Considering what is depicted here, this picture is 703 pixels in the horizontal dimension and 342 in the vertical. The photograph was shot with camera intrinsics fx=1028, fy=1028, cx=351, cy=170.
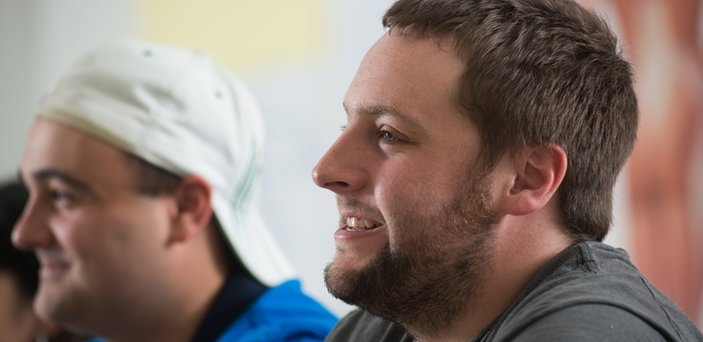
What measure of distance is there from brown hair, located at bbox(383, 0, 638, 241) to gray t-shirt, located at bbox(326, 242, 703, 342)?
7 cm

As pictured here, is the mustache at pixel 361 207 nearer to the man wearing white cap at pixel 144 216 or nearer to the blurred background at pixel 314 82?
the blurred background at pixel 314 82

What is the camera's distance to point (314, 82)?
257cm

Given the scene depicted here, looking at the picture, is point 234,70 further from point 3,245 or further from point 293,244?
point 3,245

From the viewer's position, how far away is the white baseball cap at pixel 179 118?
5.79ft

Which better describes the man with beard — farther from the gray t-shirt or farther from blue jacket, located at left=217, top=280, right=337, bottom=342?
blue jacket, located at left=217, top=280, right=337, bottom=342

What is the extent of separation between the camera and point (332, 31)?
2.50m

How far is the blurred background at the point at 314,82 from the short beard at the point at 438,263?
0.43 metres

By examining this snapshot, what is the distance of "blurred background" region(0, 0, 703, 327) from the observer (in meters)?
1.77

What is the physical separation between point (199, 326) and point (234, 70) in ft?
3.85

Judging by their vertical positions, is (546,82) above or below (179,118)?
above

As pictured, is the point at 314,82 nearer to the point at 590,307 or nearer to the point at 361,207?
the point at 361,207

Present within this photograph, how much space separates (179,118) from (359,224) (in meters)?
0.77

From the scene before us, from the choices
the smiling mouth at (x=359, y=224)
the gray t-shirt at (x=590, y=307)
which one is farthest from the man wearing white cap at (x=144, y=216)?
the gray t-shirt at (x=590, y=307)

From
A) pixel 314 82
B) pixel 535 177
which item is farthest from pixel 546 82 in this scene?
pixel 314 82
